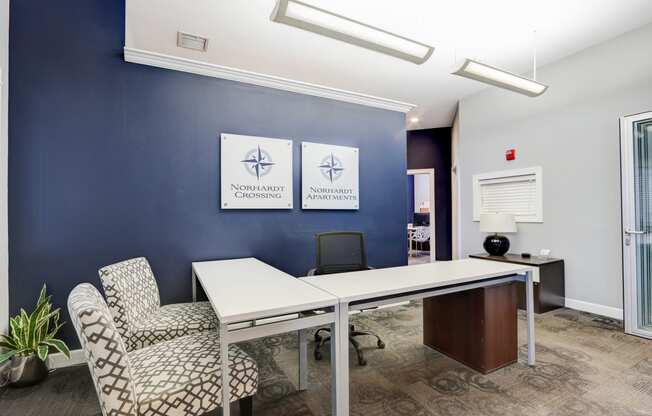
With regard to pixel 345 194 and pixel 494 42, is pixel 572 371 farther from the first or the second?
pixel 494 42

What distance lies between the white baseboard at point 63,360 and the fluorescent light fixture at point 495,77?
3836 mm

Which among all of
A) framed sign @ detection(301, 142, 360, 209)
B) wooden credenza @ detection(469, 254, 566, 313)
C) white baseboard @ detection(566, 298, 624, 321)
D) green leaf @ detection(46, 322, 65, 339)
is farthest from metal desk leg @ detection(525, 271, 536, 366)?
green leaf @ detection(46, 322, 65, 339)

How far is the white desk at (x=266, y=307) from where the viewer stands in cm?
130

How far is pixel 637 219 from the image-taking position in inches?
116

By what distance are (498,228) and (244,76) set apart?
3.65 meters

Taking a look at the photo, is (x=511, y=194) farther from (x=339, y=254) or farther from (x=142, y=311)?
(x=142, y=311)

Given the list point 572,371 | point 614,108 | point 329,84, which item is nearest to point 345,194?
point 329,84

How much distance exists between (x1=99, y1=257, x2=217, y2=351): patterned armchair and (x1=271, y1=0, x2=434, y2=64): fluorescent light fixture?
1840 mm

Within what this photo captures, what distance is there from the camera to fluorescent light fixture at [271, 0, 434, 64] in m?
1.66

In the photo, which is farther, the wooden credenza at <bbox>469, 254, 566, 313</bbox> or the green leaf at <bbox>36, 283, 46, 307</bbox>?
the wooden credenza at <bbox>469, 254, 566, 313</bbox>

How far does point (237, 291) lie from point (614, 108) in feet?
13.9

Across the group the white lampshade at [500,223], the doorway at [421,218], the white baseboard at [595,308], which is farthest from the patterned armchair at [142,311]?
the doorway at [421,218]

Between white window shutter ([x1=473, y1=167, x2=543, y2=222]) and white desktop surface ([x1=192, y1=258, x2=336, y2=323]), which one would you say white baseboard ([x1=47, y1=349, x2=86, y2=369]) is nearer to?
white desktop surface ([x1=192, y1=258, x2=336, y2=323])

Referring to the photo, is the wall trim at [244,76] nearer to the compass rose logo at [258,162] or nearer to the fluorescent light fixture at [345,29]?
the compass rose logo at [258,162]
